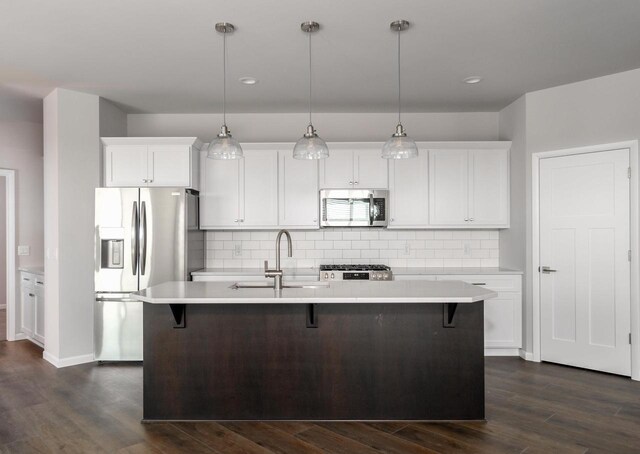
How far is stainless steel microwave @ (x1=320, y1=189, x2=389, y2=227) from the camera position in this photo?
4836 mm

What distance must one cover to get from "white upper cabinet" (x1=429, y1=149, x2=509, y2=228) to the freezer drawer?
3353 millimetres

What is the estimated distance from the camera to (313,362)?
2.99 m

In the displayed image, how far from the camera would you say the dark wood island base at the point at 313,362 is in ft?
9.73

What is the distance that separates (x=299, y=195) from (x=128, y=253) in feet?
6.24

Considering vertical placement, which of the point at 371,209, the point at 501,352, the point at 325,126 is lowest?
the point at 501,352

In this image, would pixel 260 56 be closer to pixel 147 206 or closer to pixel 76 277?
pixel 147 206

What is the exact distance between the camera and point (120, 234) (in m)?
4.39

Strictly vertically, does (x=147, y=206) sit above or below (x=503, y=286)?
above

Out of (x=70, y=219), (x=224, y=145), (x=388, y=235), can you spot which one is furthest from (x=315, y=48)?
(x=70, y=219)

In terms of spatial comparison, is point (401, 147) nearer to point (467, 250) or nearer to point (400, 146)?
point (400, 146)

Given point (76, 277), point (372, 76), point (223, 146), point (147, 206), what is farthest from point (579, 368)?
point (76, 277)

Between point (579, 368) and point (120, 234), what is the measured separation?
4714 millimetres

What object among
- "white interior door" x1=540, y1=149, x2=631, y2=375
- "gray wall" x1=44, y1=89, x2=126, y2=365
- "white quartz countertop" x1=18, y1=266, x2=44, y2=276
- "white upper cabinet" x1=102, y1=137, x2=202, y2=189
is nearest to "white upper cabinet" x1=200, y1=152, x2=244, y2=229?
"white upper cabinet" x1=102, y1=137, x2=202, y2=189

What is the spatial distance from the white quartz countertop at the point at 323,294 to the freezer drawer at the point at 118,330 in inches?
56.8
